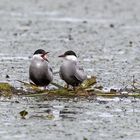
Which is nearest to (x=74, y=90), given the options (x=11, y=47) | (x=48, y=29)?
(x=11, y=47)

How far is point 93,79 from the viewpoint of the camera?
13.9m

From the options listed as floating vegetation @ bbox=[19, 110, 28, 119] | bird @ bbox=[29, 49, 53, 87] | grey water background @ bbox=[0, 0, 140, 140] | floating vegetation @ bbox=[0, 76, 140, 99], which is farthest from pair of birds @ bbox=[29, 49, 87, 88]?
floating vegetation @ bbox=[19, 110, 28, 119]

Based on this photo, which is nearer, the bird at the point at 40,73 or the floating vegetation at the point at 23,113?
the floating vegetation at the point at 23,113

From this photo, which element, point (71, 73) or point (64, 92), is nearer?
point (64, 92)

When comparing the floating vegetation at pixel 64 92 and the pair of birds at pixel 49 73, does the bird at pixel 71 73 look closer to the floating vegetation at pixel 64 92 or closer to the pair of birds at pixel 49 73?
the pair of birds at pixel 49 73

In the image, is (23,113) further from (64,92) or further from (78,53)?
(78,53)

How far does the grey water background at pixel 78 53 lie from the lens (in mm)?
10695

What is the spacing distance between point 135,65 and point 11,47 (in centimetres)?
370

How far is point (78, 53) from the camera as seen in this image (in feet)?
62.8

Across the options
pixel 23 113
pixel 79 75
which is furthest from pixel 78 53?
pixel 23 113

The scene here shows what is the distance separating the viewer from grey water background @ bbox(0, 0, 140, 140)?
35.1 feet

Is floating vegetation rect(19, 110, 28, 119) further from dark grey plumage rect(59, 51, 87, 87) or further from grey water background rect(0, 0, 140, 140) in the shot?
dark grey plumage rect(59, 51, 87, 87)

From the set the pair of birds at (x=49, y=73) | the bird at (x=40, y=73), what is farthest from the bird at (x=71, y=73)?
the bird at (x=40, y=73)

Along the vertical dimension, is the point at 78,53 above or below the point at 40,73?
above
